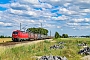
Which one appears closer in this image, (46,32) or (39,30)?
(39,30)

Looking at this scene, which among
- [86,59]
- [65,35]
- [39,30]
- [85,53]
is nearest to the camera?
[86,59]

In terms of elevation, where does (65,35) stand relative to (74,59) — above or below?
below

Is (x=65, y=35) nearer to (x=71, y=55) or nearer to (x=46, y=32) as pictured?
(x=46, y=32)

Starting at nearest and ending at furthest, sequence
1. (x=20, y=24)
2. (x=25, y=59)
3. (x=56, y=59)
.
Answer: (x=56, y=59)
(x=25, y=59)
(x=20, y=24)

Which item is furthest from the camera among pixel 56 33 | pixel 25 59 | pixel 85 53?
pixel 56 33

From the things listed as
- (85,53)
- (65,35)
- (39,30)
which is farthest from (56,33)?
(85,53)

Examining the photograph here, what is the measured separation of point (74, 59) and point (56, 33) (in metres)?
100

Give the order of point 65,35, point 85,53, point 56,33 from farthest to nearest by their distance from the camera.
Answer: point 65,35, point 56,33, point 85,53

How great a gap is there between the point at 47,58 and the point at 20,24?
64.6 m

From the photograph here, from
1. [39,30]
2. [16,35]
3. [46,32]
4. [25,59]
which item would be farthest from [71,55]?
[46,32]

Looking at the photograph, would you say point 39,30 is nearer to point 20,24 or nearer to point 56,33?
point 56,33

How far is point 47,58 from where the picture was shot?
1471 cm

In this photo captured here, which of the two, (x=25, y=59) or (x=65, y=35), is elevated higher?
(x=25, y=59)

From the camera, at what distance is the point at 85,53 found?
69.8 feet
